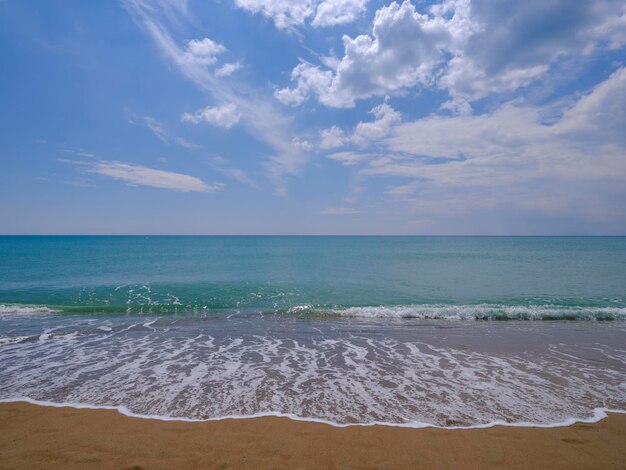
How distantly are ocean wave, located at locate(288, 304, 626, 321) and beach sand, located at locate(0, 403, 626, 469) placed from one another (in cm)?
1135

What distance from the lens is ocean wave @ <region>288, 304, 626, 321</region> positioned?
17.0m

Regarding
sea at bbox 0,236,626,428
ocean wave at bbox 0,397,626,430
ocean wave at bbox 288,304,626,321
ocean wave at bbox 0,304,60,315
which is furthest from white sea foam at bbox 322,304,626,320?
ocean wave at bbox 0,304,60,315

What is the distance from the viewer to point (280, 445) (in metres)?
5.26

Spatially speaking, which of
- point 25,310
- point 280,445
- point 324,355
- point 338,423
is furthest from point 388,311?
point 25,310

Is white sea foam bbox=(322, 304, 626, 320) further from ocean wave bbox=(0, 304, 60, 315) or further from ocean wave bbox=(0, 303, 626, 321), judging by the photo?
ocean wave bbox=(0, 304, 60, 315)

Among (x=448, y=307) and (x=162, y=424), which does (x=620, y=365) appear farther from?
(x=162, y=424)

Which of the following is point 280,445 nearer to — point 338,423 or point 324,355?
point 338,423

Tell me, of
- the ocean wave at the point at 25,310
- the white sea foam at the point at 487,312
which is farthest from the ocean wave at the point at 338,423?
the ocean wave at the point at 25,310

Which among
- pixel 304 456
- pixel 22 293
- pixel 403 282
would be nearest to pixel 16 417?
pixel 304 456

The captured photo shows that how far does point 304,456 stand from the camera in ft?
16.3

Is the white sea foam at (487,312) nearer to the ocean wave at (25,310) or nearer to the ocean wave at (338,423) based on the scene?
the ocean wave at (338,423)

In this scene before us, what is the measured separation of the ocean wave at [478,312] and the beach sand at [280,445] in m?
11.4

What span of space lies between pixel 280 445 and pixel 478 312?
50.6 feet

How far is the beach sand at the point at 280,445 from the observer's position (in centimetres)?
483
